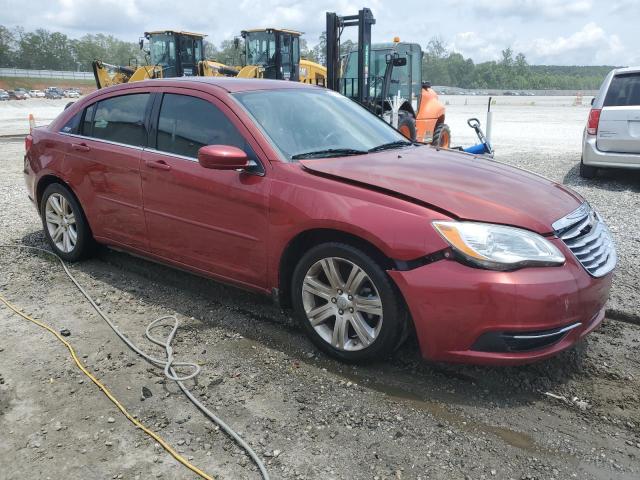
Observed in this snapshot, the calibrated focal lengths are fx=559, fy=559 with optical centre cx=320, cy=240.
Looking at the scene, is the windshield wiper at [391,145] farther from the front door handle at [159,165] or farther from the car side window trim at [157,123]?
the front door handle at [159,165]

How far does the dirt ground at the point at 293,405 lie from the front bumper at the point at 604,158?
4.95 metres

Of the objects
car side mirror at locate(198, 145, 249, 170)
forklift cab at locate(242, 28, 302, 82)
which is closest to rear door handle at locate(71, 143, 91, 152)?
car side mirror at locate(198, 145, 249, 170)

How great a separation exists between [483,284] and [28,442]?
2.33 metres

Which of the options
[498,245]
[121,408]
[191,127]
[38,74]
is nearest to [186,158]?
[191,127]

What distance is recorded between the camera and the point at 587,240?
3168 millimetres

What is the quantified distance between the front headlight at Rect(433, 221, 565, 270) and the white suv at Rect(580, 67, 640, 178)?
22.0 ft

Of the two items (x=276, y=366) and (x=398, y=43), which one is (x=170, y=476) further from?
(x=398, y=43)

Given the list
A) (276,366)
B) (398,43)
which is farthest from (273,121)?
(398,43)

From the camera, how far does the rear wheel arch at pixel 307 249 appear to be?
3.12 meters

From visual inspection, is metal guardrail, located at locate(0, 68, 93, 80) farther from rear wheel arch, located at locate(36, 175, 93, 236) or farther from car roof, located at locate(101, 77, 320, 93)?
car roof, located at locate(101, 77, 320, 93)

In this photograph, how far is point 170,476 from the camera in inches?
96.0

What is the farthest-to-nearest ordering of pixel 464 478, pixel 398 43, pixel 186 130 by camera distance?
pixel 398 43 → pixel 186 130 → pixel 464 478

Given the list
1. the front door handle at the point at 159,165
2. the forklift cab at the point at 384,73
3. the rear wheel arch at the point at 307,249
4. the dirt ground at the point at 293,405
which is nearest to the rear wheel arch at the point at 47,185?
the dirt ground at the point at 293,405

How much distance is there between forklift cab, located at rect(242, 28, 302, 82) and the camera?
17.5 metres
